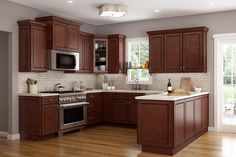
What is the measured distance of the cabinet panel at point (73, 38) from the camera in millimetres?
6746

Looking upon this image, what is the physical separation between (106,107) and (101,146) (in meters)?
2.38

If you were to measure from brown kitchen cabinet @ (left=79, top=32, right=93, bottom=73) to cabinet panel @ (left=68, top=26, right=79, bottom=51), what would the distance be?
375 millimetres

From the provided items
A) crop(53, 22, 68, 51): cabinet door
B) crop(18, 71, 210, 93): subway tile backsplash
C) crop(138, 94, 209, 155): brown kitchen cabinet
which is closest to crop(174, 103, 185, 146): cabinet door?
crop(138, 94, 209, 155): brown kitchen cabinet

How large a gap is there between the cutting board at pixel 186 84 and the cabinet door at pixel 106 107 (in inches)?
76.8

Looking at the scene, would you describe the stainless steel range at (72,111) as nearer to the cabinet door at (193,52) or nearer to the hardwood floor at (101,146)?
the hardwood floor at (101,146)

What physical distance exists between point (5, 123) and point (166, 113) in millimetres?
3511

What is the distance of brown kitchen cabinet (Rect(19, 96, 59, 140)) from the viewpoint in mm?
5727

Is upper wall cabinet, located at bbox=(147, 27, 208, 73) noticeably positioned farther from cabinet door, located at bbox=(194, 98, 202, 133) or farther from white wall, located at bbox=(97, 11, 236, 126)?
cabinet door, located at bbox=(194, 98, 202, 133)

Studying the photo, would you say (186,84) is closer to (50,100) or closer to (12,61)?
(50,100)

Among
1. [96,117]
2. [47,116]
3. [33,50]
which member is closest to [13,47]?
[33,50]

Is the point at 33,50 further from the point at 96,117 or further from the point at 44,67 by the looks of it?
the point at 96,117

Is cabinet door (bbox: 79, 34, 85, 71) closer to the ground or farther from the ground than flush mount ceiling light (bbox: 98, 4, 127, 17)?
closer to the ground

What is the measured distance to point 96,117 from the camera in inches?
293

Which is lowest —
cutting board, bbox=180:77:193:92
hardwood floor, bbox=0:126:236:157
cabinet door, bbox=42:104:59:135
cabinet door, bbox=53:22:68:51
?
hardwood floor, bbox=0:126:236:157
